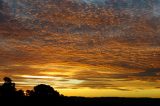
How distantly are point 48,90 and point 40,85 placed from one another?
127 inches

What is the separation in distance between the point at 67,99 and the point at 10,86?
82.0 ft

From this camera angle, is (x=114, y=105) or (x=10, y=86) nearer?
(x=10, y=86)

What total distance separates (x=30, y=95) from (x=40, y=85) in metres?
9.48

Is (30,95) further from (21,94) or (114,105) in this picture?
(114,105)

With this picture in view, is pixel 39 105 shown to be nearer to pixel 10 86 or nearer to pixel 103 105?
pixel 10 86

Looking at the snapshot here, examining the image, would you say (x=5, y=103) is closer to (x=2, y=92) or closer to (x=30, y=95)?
(x=2, y=92)

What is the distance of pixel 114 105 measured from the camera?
15725cm

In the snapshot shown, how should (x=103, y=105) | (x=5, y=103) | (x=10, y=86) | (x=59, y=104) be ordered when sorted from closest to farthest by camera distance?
(x=5, y=103) < (x=10, y=86) < (x=59, y=104) < (x=103, y=105)

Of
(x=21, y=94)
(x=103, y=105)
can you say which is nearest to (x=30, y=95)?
(x=21, y=94)

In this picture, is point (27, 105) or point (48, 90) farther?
point (48, 90)

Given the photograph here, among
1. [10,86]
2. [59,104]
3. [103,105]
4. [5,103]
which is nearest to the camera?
[5,103]

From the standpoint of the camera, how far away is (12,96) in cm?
12781

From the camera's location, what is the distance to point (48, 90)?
474 ft

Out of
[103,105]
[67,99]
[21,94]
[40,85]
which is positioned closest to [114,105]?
[103,105]
